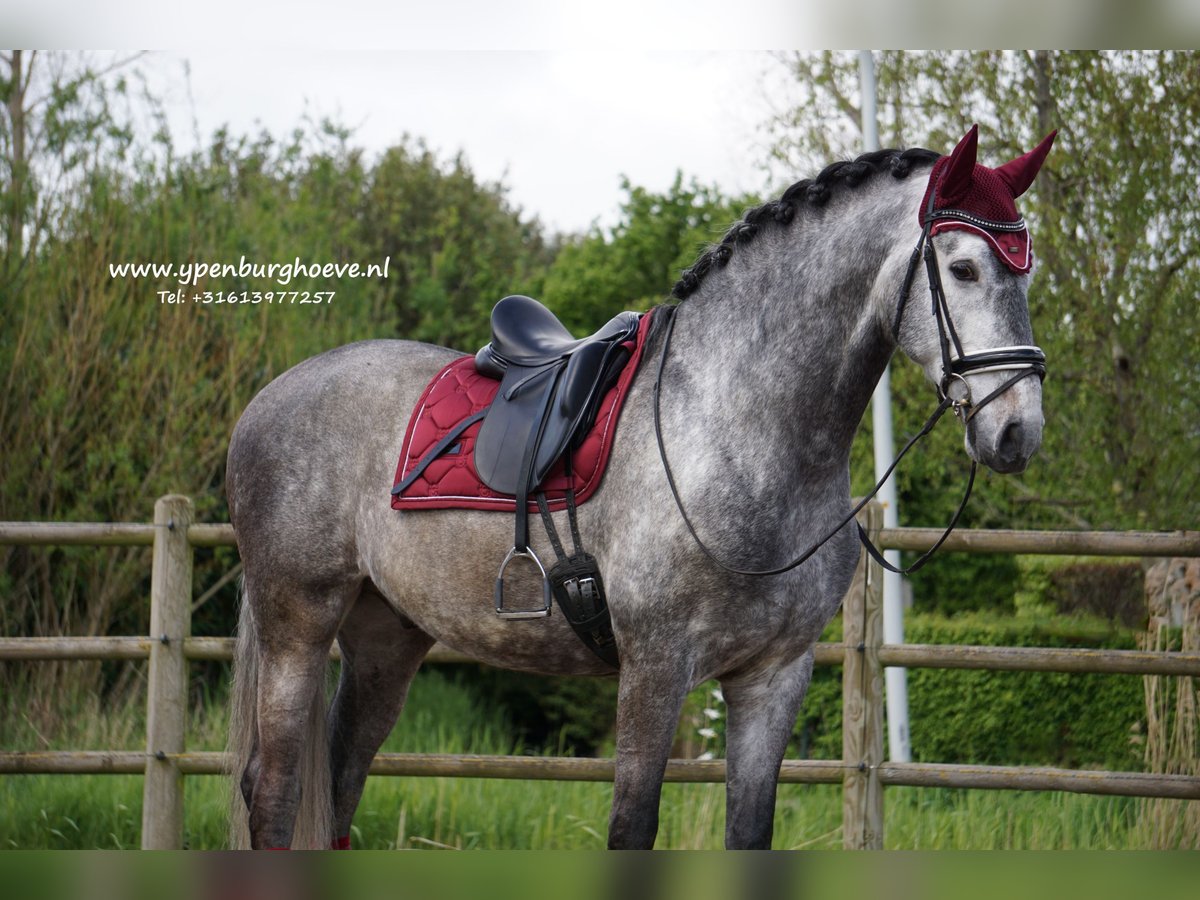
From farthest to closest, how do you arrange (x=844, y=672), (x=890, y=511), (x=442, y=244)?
(x=442, y=244) → (x=890, y=511) → (x=844, y=672)

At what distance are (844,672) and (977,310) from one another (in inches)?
79.2

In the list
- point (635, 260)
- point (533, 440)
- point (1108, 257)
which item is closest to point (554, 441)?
point (533, 440)

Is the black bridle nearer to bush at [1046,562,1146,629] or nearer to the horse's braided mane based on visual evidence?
the horse's braided mane

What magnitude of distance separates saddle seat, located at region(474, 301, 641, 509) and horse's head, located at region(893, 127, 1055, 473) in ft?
2.53

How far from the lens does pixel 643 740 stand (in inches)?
103

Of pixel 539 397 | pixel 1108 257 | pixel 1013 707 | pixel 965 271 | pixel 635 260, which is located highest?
pixel 635 260

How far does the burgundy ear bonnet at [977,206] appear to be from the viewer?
2.37 m

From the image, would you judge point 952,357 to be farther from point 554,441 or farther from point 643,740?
point 643,740

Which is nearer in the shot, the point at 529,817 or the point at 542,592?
the point at 542,592

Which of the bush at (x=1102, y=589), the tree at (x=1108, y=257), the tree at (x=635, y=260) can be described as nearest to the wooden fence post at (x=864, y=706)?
the tree at (x=1108, y=257)

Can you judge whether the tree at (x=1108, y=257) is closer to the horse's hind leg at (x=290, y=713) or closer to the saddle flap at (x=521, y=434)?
the saddle flap at (x=521, y=434)

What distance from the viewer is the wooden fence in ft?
13.1

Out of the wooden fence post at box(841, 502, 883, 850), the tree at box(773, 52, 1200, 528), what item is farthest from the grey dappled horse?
the tree at box(773, 52, 1200, 528)

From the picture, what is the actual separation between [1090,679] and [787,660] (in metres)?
5.12
